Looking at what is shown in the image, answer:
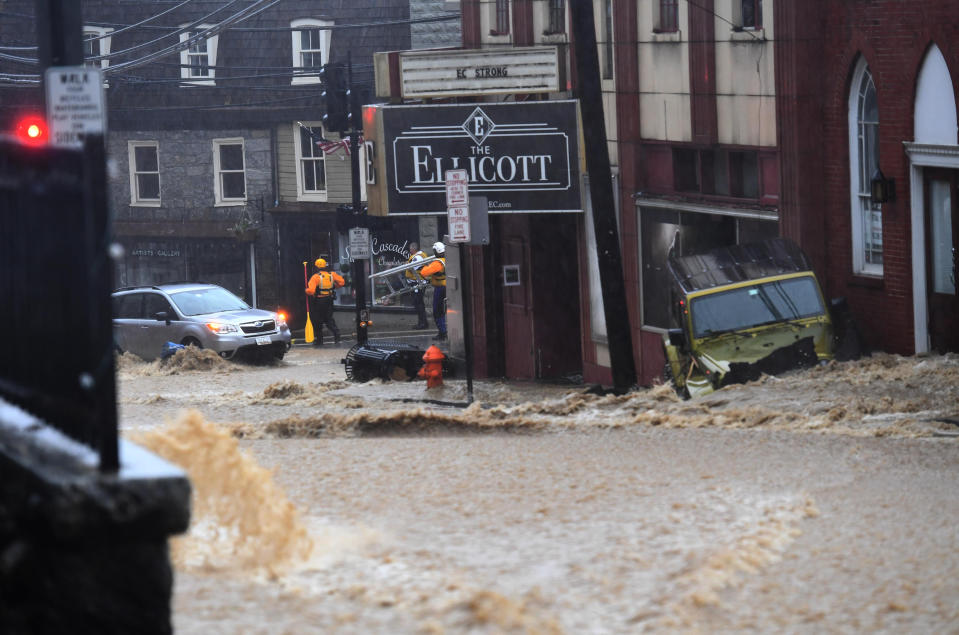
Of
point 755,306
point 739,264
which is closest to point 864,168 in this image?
point 739,264

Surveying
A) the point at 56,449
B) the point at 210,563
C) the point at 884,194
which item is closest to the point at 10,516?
the point at 56,449

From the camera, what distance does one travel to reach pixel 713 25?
19.4 m

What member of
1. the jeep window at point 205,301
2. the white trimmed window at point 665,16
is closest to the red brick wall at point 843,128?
the white trimmed window at point 665,16

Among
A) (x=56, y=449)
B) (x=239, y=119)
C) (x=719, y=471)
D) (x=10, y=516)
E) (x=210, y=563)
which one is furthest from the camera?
(x=239, y=119)

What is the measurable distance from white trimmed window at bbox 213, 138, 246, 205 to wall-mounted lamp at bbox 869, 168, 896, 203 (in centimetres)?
2611

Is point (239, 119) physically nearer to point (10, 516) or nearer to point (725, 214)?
point (725, 214)

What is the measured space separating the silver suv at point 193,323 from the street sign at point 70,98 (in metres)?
17.7

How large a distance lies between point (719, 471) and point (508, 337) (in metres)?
15.4

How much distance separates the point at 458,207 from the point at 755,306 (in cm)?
391

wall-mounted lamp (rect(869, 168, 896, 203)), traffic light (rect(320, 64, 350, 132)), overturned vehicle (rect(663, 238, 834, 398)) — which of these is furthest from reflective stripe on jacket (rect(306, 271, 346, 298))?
wall-mounted lamp (rect(869, 168, 896, 203))

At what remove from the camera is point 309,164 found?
39.1 m

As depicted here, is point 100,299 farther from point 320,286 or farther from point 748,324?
point 320,286

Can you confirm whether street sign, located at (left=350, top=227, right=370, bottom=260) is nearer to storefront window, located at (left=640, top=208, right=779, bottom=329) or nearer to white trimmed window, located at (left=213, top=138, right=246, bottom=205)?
storefront window, located at (left=640, top=208, right=779, bottom=329)

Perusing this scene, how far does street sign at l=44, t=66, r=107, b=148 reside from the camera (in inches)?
320
